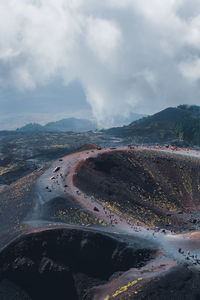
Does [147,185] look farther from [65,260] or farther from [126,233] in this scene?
[65,260]

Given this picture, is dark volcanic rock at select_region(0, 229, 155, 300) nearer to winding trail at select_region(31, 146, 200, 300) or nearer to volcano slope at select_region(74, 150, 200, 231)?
winding trail at select_region(31, 146, 200, 300)

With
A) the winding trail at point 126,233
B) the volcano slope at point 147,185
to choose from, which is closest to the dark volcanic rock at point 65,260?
the winding trail at point 126,233

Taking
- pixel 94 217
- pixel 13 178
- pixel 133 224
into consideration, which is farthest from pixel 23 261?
pixel 13 178

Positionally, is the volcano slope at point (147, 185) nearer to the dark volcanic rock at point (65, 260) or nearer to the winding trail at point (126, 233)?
the winding trail at point (126, 233)

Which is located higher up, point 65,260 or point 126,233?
point 126,233

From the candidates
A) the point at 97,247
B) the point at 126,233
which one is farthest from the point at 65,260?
the point at 126,233

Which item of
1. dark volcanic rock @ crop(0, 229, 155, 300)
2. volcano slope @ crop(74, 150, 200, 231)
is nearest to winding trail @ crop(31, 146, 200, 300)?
dark volcanic rock @ crop(0, 229, 155, 300)

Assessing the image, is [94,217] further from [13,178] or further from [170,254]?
[13,178]

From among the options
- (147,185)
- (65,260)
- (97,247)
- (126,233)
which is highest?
(147,185)

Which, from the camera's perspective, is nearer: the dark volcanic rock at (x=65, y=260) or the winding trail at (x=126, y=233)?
the winding trail at (x=126, y=233)
